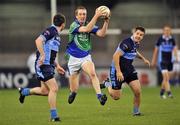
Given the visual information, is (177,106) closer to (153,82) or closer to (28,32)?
(153,82)

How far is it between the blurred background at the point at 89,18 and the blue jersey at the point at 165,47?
711cm

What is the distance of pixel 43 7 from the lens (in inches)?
1220

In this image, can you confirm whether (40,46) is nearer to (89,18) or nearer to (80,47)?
(80,47)

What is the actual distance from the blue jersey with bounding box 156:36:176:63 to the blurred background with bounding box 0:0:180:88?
7109 mm

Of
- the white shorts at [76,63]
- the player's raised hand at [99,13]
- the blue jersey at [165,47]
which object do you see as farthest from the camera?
the blue jersey at [165,47]

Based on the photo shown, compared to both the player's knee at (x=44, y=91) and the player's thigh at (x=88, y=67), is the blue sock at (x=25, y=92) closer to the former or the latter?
the player's knee at (x=44, y=91)

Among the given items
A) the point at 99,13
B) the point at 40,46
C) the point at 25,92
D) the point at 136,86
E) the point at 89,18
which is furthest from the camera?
the point at 89,18

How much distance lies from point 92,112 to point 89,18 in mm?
14180

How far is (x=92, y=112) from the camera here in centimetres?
1675

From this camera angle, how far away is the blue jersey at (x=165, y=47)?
2278cm

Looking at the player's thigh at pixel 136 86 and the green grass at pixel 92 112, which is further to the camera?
the player's thigh at pixel 136 86

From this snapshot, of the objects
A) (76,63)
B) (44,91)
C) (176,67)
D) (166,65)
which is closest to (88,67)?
(76,63)

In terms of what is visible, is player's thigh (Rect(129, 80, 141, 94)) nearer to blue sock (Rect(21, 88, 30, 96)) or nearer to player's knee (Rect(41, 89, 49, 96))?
player's knee (Rect(41, 89, 49, 96))

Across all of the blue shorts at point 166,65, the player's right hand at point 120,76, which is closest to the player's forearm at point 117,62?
the player's right hand at point 120,76
